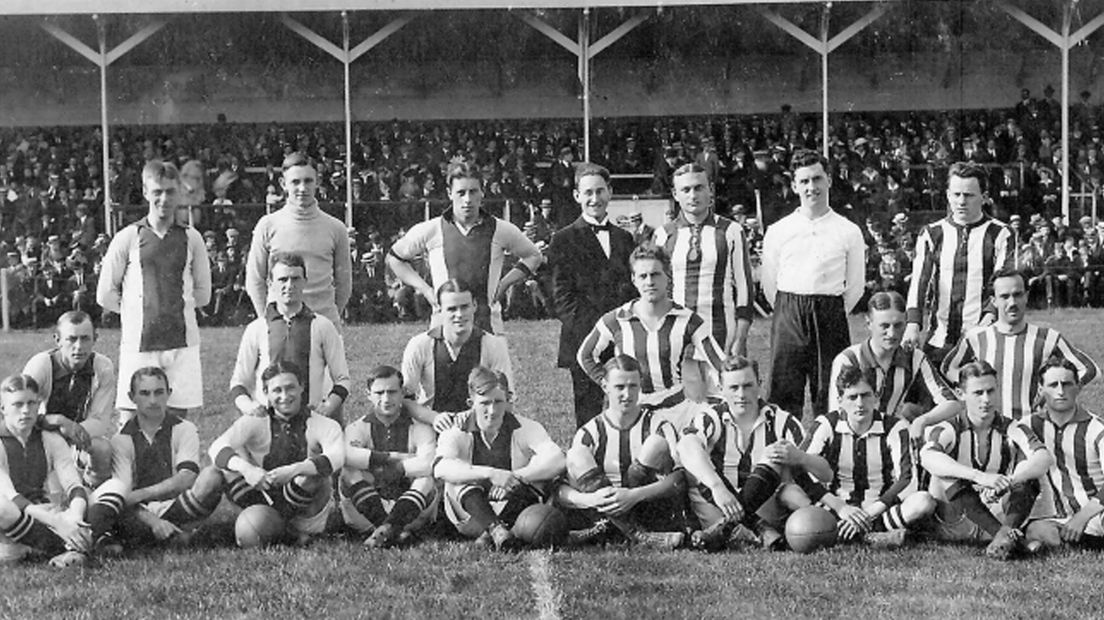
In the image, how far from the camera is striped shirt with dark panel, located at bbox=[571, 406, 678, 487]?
5.75 metres

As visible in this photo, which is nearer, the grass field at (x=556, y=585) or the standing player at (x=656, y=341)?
the grass field at (x=556, y=585)

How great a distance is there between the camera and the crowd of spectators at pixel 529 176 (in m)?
15.9

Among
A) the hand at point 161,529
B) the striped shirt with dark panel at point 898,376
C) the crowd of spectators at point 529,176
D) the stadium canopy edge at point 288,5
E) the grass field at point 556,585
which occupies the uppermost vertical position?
the stadium canopy edge at point 288,5

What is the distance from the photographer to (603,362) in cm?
620

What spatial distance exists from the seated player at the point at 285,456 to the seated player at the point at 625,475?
1.03 meters

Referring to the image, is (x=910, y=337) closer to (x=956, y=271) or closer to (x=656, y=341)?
(x=956, y=271)

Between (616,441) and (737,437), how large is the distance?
1.72ft

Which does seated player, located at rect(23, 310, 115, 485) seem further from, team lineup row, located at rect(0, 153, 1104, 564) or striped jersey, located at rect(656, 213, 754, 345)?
striped jersey, located at rect(656, 213, 754, 345)

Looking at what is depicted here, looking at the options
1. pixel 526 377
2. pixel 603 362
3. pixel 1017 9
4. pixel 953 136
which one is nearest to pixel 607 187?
pixel 603 362

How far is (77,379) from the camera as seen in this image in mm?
6035

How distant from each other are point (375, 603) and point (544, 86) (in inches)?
665

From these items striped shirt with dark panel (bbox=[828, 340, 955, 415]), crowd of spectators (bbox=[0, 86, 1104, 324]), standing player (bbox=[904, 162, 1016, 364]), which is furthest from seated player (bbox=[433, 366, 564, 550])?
crowd of spectators (bbox=[0, 86, 1104, 324])

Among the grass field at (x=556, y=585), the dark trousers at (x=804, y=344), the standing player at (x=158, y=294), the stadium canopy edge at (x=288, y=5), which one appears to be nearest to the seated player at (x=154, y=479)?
the grass field at (x=556, y=585)

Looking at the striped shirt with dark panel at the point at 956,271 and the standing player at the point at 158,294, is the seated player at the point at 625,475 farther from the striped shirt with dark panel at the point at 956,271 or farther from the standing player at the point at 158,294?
the standing player at the point at 158,294
